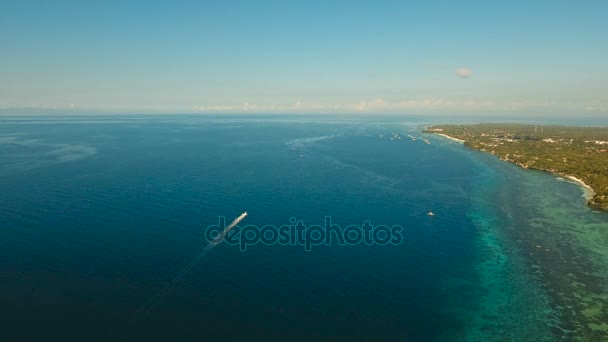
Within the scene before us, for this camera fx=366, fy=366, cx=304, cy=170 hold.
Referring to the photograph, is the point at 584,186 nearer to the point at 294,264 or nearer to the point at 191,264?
the point at 294,264

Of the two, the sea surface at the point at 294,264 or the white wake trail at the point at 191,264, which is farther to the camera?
the white wake trail at the point at 191,264

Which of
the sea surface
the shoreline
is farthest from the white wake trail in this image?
the shoreline

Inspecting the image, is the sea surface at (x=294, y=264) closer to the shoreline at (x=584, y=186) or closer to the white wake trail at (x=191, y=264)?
the white wake trail at (x=191, y=264)

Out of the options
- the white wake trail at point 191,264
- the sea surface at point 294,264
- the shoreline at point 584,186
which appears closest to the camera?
the sea surface at point 294,264

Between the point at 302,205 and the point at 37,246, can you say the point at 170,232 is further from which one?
the point at 302,205

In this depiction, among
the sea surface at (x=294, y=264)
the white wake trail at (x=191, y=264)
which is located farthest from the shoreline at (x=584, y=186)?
the white wake trail at (x=191, y=264)

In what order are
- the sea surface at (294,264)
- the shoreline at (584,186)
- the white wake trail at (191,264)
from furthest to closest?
the shoreline at (584,186) → the white wake trail at (191,264) → the sea surface at (294,264)
